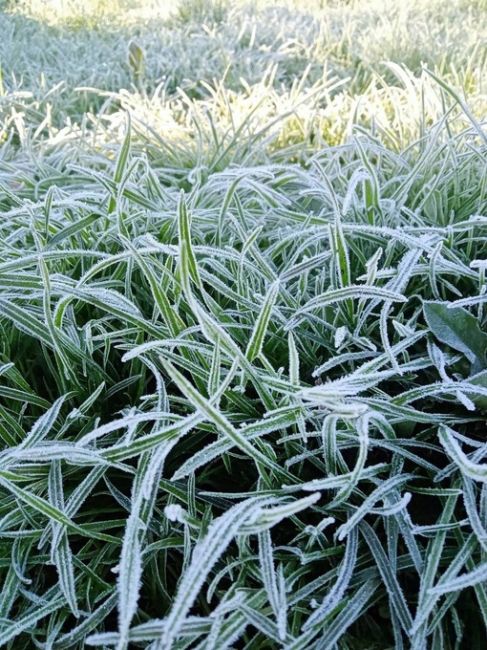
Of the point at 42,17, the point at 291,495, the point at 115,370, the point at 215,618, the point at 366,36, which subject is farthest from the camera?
the point at 42,17

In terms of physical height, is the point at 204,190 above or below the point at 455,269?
below

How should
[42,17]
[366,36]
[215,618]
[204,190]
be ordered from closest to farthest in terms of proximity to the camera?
[215,618] < [204,190] < [366,36] < [42,17]

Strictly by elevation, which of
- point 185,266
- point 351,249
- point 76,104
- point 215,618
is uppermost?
point 185,266

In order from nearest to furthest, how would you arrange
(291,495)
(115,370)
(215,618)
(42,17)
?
(215,618) → (291,495) → (115,370) → (42,17)

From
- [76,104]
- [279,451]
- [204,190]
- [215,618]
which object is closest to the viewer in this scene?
[215,618]

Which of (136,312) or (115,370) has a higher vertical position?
(136,312)

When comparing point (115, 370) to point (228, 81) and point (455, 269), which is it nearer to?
point (455, 269)

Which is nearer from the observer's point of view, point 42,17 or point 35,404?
point 35,404

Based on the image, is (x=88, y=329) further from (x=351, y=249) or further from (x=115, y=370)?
(x=351, y=249)

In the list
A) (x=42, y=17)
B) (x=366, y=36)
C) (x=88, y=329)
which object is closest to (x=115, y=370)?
(x=88, y=329)

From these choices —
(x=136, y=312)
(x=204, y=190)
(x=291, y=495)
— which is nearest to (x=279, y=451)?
(x=291, y=495)
